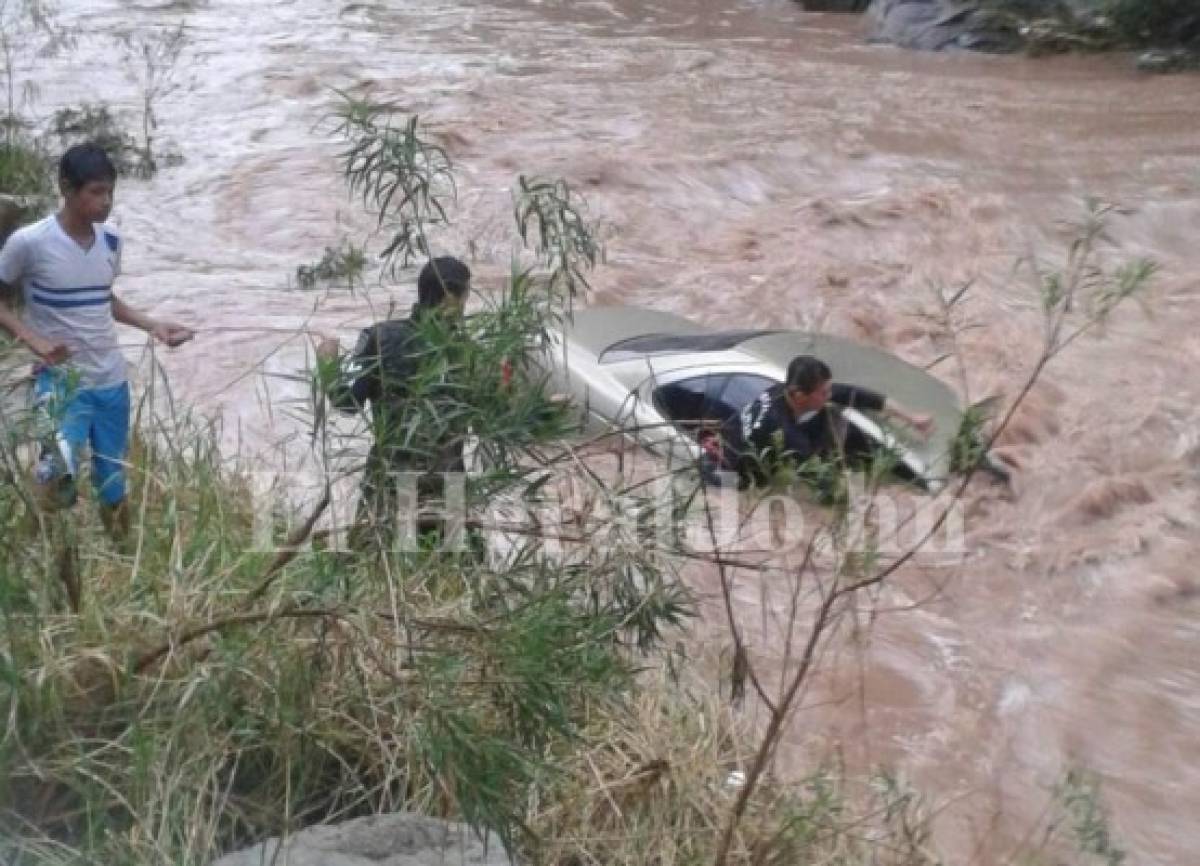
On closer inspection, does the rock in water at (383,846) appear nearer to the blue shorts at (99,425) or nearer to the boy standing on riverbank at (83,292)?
the blue shorts at (99,425)

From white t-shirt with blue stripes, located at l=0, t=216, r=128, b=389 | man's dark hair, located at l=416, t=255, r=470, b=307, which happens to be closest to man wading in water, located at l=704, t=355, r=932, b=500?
man's dark hair, located at l=416, t=255, r=470, b=307

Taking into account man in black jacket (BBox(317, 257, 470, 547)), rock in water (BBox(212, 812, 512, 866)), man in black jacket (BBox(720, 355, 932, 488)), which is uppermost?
man in black jacket (BBox(317, 257, 470, 547))

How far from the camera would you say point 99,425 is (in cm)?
571

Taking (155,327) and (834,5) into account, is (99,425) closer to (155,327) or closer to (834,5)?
(155,327)

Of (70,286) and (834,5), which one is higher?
(70,286)

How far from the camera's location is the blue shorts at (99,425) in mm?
4633

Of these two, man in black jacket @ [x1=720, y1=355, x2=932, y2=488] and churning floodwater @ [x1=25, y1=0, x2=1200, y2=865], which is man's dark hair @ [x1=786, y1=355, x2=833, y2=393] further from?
churning floodwater @ [x1=25, y1=0, x2=1200, y2=865]

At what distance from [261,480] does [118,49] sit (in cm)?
1688

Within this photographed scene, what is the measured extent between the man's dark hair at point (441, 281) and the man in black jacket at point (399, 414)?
1.50 ft

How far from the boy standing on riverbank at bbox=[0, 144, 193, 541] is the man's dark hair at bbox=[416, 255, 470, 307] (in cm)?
114

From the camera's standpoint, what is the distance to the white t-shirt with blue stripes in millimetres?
5648

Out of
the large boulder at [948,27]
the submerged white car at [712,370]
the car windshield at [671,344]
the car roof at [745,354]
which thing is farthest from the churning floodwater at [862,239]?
the car windshield at [671,344]

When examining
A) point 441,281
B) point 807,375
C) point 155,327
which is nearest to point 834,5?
point 807,375

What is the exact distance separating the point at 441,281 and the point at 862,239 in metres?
8.96
